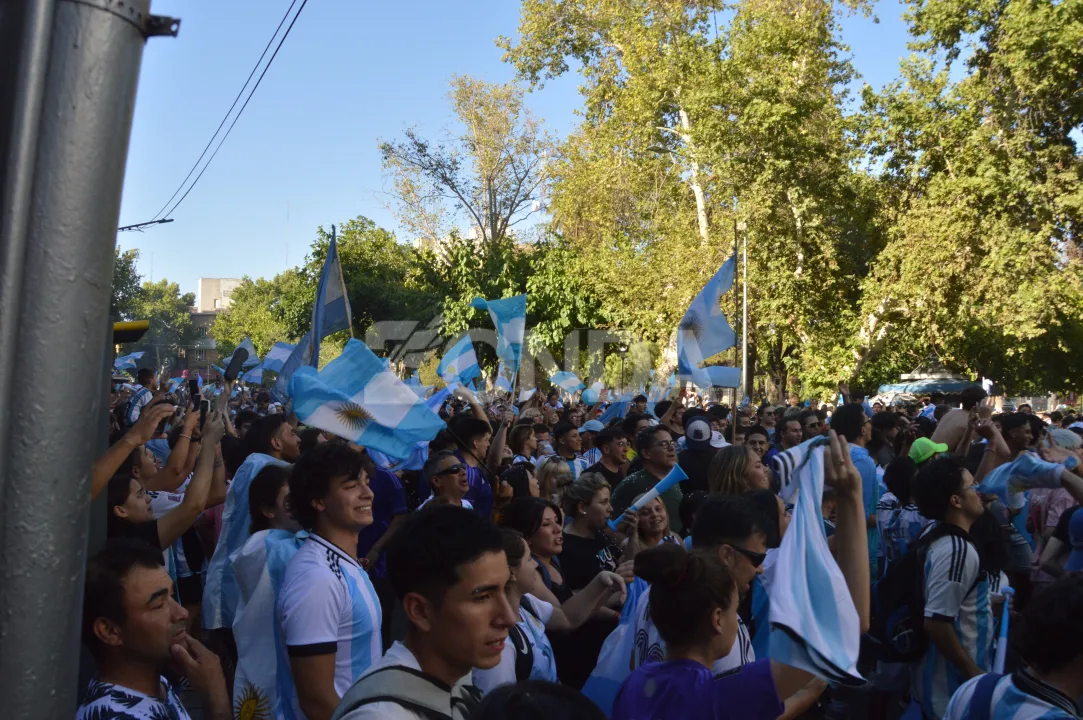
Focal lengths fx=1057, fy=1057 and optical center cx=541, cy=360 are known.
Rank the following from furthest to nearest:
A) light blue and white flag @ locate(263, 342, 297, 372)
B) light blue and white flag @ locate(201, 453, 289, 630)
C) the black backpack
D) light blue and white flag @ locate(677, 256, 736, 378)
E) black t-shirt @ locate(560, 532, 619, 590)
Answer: light blue and white flag @ locate(263, 342, 297, 372) < light blue and white flag @ locate(677, 256, 736, 378) < black t-shirt @ locate(560, 532, 619, 590) < light blue and white flag @ locate(201, 453, 289, 630) < the black backpack

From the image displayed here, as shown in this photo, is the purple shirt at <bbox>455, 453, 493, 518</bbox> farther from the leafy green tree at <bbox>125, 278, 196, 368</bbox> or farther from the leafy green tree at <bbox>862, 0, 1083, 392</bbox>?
the leafy green tree at <bbox>125, 278, 196, 368</bbox>

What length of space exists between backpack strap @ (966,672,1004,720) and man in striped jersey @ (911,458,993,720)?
167 cm

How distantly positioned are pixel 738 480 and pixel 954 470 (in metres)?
1.21

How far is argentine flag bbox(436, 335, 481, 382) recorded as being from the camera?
497 inches

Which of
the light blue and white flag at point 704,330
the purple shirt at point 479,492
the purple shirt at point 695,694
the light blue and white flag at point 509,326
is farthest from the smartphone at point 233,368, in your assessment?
the light blue and white flag at point 704,330

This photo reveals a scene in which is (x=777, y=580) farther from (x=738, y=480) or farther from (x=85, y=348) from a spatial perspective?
(x=738, y=480)

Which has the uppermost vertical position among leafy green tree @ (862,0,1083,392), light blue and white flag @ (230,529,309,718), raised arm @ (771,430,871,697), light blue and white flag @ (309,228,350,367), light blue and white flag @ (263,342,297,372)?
leafy green tree @ (862,0,1083,392)

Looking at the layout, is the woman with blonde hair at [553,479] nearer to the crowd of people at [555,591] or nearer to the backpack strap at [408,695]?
the crowd of people at [555,591]

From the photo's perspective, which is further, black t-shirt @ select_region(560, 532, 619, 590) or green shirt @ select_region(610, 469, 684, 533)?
green shirt @ select_region(610, 469, 684, 533)

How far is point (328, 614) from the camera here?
3.18 m

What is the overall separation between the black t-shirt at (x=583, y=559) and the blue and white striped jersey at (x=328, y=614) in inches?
72.8

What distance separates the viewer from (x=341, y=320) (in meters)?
9.16

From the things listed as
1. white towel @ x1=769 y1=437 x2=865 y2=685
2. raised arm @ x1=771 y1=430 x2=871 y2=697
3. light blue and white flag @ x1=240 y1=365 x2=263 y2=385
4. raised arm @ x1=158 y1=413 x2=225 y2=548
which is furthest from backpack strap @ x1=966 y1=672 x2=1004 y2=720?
light blue and white flag @ x1=240 y1=365 x2=263 y2=385

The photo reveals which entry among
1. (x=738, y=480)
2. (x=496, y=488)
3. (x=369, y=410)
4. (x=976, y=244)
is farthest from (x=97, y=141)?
(x=976, y=244)
